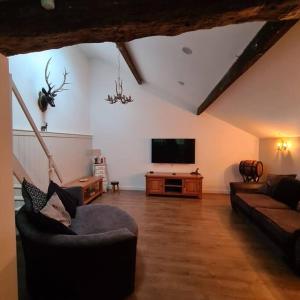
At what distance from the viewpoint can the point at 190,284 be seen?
2.20 metres

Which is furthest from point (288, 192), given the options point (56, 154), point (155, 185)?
point (56, 154)

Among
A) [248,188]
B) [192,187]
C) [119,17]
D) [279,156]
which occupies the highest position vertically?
[119,17]

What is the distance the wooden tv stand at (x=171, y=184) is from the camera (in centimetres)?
559

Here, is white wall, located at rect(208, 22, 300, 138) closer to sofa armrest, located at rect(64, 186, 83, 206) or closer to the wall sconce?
the wall sconce

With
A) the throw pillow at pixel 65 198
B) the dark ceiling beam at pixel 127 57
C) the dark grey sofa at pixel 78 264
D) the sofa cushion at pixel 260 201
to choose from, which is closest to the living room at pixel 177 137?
the dark ceiling beam at pixel 127 57

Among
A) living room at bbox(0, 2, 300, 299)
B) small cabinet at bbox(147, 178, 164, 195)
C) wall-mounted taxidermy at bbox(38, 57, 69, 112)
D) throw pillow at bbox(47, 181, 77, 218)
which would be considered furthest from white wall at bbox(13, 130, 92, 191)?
small cabinet at bbox(147, 178, 164, 195)

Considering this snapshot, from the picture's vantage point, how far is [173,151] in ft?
20.1

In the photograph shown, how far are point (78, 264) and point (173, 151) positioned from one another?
15.0 feet

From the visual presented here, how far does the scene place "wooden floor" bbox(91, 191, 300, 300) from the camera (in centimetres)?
209

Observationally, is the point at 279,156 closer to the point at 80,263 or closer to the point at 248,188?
the point at 248,188

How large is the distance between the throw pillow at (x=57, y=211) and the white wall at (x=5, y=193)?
75 cm

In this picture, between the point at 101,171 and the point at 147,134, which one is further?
the point at 147,134

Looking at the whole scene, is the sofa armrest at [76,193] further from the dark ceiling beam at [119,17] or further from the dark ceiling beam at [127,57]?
the dark ceiling beam at [127,57]

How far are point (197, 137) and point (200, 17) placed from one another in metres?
5.00
